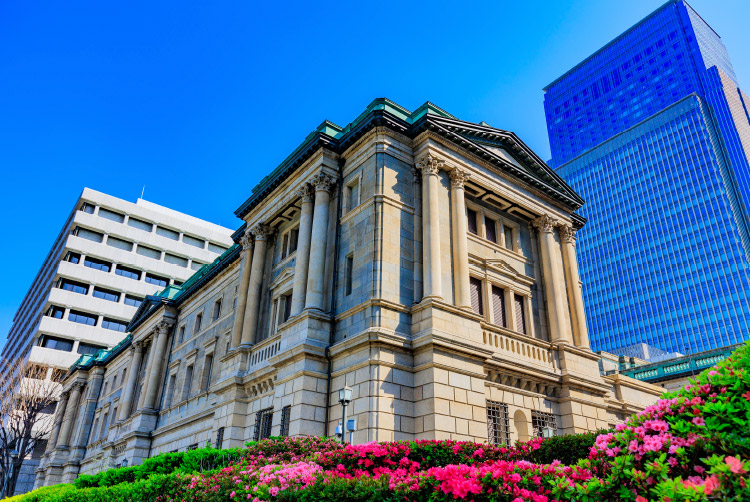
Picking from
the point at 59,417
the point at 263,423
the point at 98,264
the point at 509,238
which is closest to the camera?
the point at 263,423

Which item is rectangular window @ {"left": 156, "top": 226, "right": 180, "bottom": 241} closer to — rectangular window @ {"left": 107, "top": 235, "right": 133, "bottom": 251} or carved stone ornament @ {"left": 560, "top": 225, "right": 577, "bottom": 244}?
rectangular window @ {"left": 107, "top": 235, "right": 133, "bottom": 251}

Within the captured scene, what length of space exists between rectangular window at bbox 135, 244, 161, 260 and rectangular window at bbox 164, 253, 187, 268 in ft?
4.44

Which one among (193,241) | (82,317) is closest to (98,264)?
(82,317)

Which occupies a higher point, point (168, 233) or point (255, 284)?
point (168, 233)

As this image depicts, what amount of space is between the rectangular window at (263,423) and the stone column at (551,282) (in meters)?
14.4

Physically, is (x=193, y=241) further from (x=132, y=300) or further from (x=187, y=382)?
(x=187, y=382)

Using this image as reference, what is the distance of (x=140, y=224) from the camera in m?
86.8

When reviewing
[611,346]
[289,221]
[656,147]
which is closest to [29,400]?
[289,221]

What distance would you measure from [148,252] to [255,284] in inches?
2494

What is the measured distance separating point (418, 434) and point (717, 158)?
126151 mm

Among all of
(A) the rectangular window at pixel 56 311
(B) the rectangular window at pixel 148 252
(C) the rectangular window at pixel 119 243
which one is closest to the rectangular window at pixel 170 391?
(A) the rectangular window at pixel 56 311

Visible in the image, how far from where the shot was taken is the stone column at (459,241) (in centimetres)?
2312

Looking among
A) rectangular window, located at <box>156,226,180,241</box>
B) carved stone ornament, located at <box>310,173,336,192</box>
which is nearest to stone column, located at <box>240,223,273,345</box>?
carved stone ornament, located at <box>310,173,336,192</box>

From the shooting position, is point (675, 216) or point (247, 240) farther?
point (675, 216)
